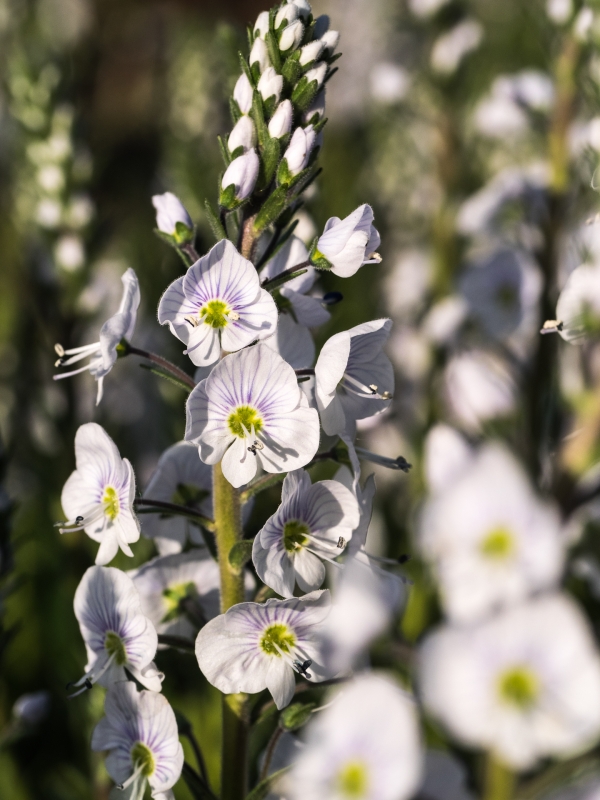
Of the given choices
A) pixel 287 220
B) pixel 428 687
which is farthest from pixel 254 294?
pixel 428 687

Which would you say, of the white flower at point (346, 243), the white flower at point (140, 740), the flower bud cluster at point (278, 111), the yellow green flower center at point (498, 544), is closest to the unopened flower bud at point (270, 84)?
the flower bud cluster at point (278, 111)

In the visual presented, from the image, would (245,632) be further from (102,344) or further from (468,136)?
(468,136)

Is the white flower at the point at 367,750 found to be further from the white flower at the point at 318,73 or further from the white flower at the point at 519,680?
the white flower at the point at 318,73

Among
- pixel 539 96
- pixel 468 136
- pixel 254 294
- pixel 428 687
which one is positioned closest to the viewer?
pixel 428 687

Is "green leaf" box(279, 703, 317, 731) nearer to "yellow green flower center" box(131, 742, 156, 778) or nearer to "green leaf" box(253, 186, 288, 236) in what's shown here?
"yellow green flower center" box(131, 742, 156, 778)

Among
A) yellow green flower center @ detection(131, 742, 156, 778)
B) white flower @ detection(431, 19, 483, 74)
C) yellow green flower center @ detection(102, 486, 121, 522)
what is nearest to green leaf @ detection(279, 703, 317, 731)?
yellow green flower center @ detection(131, 742, 156, 778)

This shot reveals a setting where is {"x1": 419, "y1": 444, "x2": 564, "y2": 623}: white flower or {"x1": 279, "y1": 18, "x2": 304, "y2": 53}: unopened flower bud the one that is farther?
{"x1": 279, "y1": 18, "x2": 304, "y2": 53}: unopened flower bud
